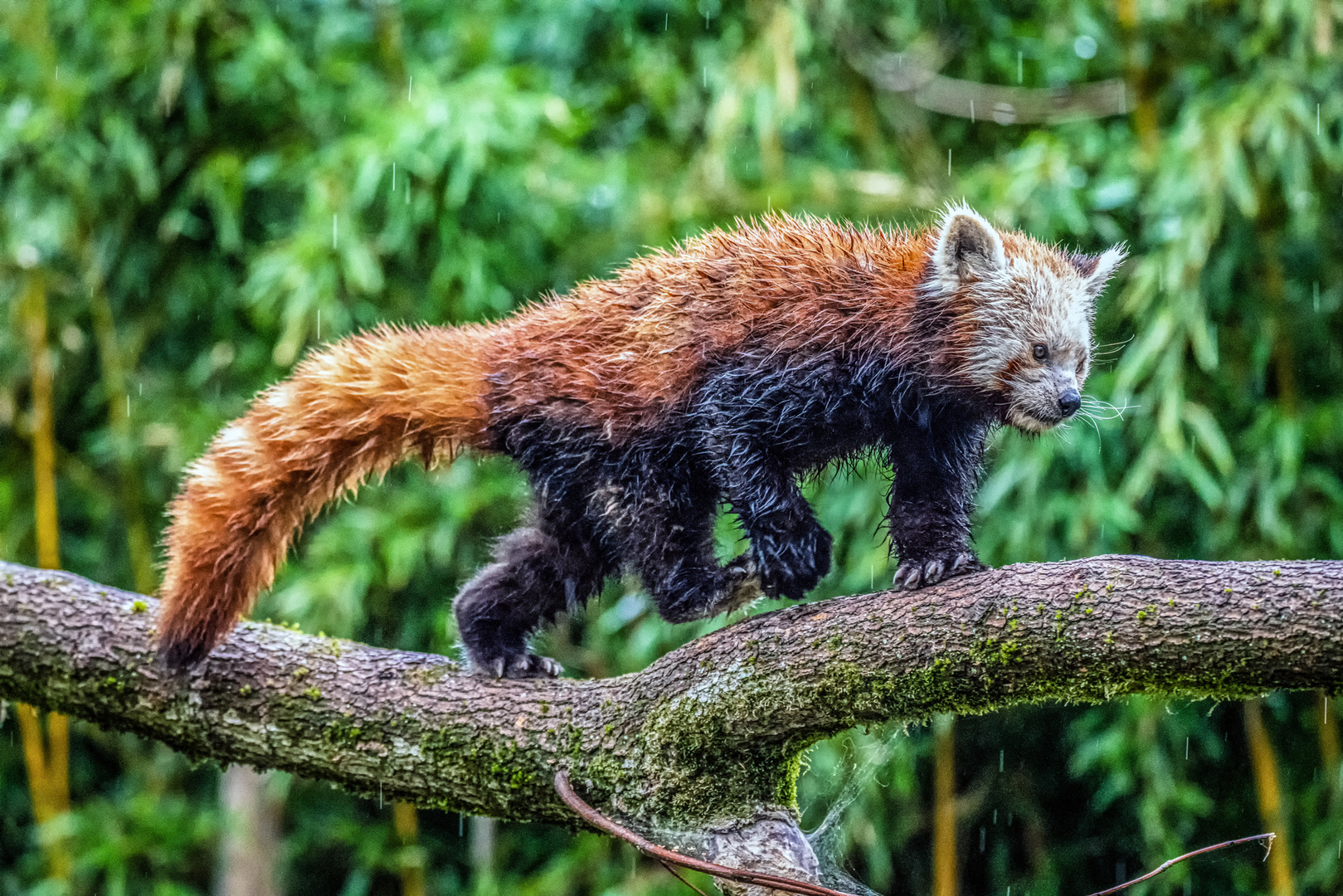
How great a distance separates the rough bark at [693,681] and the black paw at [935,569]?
0.18 feet

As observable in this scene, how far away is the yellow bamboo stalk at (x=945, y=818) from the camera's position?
400 centimetres

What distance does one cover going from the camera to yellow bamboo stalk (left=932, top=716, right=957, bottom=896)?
4.00 m

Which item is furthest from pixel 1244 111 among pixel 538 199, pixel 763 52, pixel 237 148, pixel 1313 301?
pixel 237 148

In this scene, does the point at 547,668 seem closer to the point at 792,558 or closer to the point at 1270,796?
the point at 792,558

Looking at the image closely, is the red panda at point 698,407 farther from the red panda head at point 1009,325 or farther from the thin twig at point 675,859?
the thin twig at point 675,859

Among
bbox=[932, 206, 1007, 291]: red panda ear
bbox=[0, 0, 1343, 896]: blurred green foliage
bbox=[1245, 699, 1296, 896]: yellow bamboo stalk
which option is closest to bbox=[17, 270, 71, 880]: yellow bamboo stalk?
bbox=[0, 0, 1343, 896]: blurred green foliage

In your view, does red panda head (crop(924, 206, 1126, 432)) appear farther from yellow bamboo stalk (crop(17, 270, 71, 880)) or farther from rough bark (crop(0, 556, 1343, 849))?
yellow bamboo stalk (crop(17, 270, 71, 880))

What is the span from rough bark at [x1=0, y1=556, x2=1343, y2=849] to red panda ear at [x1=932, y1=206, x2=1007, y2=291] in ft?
1.93

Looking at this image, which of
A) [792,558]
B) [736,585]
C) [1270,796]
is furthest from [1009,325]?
[1270,796]

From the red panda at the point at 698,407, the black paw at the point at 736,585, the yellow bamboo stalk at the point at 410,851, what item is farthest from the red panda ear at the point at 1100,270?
the yellow bamboo stalk at the point at 410,851

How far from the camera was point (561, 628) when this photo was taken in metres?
4.73

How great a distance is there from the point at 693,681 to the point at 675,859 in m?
0.35

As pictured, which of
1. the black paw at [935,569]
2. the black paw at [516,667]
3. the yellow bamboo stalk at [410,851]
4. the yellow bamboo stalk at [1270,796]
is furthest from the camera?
the yellow bamboo stalk at [410,851]

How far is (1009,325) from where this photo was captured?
7.40 feet
